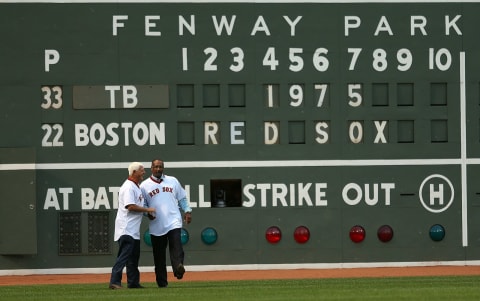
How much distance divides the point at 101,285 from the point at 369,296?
4.19m

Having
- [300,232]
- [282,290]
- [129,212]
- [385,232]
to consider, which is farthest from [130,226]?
[385,232]

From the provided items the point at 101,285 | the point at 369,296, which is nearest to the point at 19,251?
the point at 101,285

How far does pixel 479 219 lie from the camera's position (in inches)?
759

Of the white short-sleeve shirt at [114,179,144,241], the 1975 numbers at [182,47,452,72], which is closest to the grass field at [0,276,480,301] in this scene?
the white short-sleeve shirt at [114,179,144,241]

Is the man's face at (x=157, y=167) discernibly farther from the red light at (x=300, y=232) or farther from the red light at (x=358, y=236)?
the red light at (x=358, y=236)

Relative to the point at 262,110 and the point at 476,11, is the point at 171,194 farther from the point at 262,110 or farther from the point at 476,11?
the point at 476,11

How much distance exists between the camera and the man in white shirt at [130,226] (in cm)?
1565

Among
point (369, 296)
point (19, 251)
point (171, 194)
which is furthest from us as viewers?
point (19, 251)

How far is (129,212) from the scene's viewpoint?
15797mm

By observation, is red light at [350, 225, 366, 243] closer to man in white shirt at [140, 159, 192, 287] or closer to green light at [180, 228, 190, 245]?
green light at [180, 228, 190, 245]

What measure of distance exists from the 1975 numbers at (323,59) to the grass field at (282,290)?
3.08m

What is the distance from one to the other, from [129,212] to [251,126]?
Result: 3.60m

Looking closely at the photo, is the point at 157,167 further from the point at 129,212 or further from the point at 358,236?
the point at 358,236

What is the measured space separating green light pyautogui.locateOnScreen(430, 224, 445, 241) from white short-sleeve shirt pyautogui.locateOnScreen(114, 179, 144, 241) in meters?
4.83
